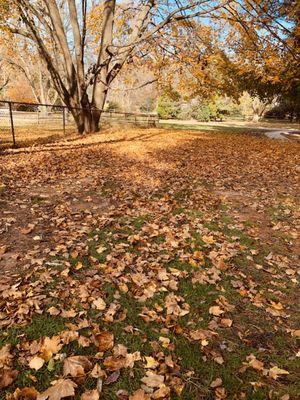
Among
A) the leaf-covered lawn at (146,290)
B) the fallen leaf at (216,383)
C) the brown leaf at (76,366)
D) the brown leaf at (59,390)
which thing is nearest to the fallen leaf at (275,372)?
the leaf-covered lawn at (146,290)

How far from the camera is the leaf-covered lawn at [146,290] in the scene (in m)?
2.89

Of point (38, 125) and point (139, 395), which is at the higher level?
point (38, 125)

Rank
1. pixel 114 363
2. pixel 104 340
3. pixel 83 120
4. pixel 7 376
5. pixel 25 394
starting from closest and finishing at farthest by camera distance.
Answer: pixel 25 394 → pixel 7 376 → pixel 114 363 → pixel 104 340 → pixel 83 120

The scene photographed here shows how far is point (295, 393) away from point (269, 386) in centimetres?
20

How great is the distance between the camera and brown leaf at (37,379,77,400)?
262 cm

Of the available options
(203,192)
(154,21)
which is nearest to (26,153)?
(203,192)

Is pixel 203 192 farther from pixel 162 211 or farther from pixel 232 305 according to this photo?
pixel 232 305

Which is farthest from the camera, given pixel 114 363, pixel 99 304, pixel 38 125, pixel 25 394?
pixel 38 125

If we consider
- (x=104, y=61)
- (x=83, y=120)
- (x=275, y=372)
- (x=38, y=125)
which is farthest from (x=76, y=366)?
(x=38, y=125)

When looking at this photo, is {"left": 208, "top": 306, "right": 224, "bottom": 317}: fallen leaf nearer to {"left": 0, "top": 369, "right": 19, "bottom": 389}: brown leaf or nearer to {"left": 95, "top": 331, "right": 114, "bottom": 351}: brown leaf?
{"left": 95, "top": 331, "right": 114, "bottom": 351}: brown leaf

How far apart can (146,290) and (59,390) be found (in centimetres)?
160

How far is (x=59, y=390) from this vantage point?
2.67 metres

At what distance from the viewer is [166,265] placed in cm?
470

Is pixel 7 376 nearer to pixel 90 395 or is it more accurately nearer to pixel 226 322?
pixel 90 395
